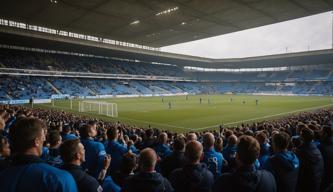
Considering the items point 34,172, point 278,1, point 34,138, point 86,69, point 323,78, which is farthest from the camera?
point 323,78

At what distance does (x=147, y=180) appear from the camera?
10.00 feet

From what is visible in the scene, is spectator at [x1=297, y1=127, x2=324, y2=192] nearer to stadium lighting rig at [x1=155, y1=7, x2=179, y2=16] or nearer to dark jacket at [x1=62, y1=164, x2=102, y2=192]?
dark jacket at [x1=62, y1=164, x2=102, y2=192]

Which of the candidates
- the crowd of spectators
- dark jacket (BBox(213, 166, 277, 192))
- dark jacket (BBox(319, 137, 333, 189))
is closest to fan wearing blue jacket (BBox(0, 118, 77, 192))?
the crowd of spectators

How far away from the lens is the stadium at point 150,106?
314 centimetres

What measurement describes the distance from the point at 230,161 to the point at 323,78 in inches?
3537

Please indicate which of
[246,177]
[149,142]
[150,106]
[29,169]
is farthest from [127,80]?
[29,169]

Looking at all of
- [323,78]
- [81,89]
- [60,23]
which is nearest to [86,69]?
[81,89]

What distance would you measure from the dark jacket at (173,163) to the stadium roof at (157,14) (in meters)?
31.3

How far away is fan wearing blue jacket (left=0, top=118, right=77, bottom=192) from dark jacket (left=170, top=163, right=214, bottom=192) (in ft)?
5.43

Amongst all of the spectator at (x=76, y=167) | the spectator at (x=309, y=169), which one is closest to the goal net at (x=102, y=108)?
the spectator at (x=309, y=169)

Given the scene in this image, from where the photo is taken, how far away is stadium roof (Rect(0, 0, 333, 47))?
34.1 metres

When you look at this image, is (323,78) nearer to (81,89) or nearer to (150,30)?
(150,30)

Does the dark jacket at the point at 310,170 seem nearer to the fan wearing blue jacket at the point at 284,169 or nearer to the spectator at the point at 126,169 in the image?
the fan wearing blue jacket at the point at 284,169

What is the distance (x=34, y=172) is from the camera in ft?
7.15
